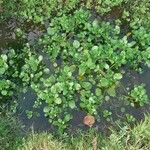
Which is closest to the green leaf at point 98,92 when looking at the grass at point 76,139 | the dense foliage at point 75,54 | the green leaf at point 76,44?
the dense foliage at point 75,54

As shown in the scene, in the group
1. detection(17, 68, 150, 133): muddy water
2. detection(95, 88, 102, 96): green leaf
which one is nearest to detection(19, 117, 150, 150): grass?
detection(17, 68, 150, 133): muddy water

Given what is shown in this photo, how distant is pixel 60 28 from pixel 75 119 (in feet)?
4.49

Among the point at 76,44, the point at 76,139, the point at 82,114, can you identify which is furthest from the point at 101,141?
the point at 76,44

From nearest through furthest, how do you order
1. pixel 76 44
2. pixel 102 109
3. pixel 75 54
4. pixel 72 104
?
pixel 72 104 < pixel 102 109 < pixel 75 54 < pixel 76 44

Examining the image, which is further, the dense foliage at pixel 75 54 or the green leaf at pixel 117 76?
the green leaf at pixel 117 76

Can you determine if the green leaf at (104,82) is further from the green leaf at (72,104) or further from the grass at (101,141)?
the grass at (101,141)

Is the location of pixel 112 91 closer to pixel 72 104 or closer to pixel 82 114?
pixel 82 114

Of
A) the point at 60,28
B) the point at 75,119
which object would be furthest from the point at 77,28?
the point at 75,119

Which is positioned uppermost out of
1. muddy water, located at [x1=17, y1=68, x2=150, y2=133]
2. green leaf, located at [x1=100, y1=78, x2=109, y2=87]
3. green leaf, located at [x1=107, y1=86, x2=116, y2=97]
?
green leaf, located at [x1=100, y1=78, x2=109, y2=87]

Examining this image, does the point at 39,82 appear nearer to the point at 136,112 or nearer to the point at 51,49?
the point at 51,49

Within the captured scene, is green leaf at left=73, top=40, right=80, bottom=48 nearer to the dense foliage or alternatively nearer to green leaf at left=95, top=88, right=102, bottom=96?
the dense foliage

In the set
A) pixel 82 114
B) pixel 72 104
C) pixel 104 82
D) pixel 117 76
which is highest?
pixel 117 76

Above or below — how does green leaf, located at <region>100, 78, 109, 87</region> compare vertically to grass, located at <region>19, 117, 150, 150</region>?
above

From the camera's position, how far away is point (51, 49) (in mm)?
5926
